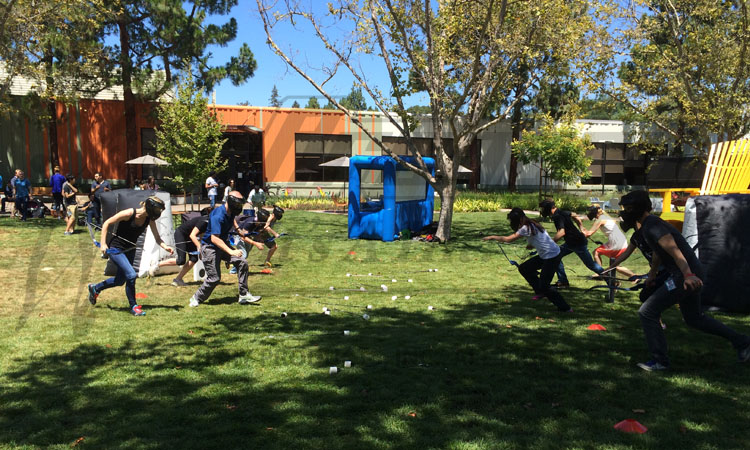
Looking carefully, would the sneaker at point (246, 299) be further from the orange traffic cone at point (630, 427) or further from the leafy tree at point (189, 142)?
the leafy tree at point (189, 142)

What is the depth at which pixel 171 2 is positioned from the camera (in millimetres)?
25594

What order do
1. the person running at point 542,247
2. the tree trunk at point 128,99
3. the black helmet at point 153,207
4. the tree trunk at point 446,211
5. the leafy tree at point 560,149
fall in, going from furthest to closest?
the tree trunk at point 128,99 < the leafy tree at point 560,149 < the tree trunk at point 446,211 < the person running at point 542,247 < the black helmet at point 153,207

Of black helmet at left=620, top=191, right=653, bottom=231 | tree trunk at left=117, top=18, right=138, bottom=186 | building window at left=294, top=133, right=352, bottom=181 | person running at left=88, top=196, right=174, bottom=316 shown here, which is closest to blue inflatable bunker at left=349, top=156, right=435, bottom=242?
person running at left=88, top=196, right=174, bottom=316

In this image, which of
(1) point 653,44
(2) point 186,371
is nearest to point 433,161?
(1) point 653,44

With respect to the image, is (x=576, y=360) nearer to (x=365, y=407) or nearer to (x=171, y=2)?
(x=365, y=407)

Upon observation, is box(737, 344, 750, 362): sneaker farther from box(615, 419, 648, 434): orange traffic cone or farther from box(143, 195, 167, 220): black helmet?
box(143, 195, 167, 220): black helmet

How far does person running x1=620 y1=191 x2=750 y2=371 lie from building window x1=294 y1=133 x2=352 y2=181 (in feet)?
90.5

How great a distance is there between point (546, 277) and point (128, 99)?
2603 centimetres

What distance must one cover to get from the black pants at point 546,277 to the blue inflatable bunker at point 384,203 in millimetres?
8506

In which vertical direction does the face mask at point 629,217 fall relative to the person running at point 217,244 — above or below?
above

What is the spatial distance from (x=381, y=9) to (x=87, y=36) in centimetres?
1548

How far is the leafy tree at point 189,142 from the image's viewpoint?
24906mm

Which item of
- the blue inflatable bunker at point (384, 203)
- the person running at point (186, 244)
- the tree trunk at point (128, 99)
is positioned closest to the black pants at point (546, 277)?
the person running at point (186, 244)

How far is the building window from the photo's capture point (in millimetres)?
32562
